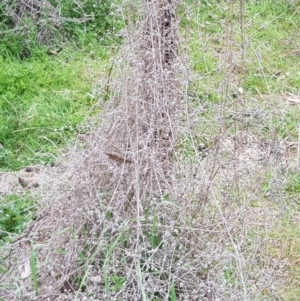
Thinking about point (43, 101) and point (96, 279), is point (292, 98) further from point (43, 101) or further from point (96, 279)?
point (96, 279)

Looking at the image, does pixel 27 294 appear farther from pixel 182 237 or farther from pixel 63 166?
pixel 63 166

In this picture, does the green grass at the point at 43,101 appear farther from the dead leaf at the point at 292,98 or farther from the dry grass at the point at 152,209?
the dead leaf at the point at 292,98

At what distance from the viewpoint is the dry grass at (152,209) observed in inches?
124

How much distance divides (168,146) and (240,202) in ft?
1.63

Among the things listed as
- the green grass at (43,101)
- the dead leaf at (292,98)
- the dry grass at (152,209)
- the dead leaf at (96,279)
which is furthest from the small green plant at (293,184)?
the dead leaf at (96,279)

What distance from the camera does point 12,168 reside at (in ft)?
14.8

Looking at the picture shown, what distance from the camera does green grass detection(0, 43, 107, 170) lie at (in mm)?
4706

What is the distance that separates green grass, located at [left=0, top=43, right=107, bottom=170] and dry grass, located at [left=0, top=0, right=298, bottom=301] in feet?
3.35

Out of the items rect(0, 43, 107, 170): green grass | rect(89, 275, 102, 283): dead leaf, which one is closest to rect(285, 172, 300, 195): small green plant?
rect(0, 43, 107, 170): green grass

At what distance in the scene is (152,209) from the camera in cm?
325

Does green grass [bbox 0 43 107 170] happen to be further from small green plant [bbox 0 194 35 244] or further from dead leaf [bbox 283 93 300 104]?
dead leaf [bbox 283 93 300 104]

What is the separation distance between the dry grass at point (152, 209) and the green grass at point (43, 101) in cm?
102

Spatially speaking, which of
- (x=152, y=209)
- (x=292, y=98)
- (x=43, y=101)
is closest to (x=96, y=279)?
(x=152, y=209)

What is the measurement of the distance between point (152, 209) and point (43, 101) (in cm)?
220
